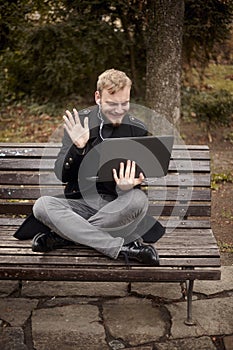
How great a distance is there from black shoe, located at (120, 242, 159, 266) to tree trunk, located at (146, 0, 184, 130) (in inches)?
147

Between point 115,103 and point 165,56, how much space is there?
10.8ft

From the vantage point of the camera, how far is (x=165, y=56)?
6.85 meters

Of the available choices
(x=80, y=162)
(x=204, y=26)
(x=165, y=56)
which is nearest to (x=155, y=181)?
(x=80, y=162)

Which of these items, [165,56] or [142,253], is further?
[165,56]

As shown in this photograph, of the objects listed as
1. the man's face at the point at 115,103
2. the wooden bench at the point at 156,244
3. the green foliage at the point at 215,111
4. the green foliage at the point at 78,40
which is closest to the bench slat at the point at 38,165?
the wooden bench at the point at 156,244

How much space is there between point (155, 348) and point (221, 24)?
613 centimetres

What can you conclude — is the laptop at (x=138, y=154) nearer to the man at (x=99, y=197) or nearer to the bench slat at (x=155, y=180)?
the man at (x=99, y=197)

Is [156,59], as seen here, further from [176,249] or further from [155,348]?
[155,348]

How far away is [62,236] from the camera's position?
367cm

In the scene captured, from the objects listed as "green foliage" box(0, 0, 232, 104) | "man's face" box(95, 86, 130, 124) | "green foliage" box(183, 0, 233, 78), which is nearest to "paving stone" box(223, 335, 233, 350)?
"man's face" box(95, 86, 130, 124)

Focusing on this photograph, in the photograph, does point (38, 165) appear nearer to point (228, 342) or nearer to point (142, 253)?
point (142, 253)

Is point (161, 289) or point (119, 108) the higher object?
point (119, 108)

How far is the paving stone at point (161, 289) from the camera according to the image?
4137 millimetres

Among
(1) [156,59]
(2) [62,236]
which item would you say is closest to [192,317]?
(2) [62,236]
